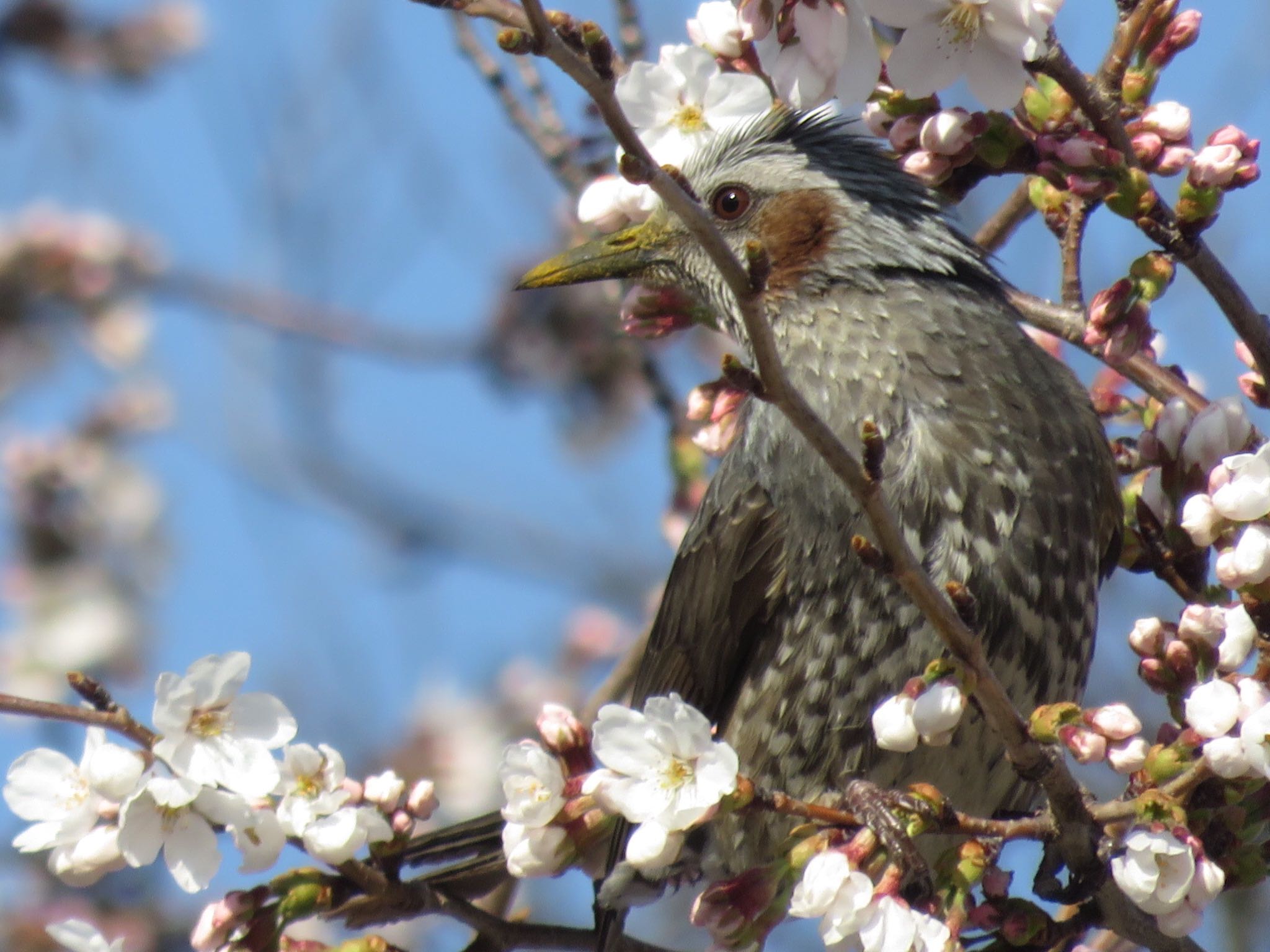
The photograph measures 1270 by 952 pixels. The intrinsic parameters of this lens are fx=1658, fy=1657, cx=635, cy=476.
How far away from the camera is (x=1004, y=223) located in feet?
11.8

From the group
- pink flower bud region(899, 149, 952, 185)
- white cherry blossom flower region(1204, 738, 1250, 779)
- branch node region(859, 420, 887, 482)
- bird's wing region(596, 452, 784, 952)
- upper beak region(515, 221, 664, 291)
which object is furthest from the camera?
upper beak region(515, 221, 664, 291)

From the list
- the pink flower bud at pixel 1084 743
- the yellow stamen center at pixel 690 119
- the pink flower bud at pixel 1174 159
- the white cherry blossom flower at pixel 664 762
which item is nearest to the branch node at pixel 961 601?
the pink flower bud at pixel 1084 743

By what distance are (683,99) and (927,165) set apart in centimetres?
49

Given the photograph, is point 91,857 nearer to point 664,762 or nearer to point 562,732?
point 562,732

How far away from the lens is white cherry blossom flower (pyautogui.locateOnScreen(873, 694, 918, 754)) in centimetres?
206

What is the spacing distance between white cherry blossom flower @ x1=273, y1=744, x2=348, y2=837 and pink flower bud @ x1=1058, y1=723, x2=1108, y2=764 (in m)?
0.99

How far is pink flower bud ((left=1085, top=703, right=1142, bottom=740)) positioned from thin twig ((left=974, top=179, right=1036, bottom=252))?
1623 millimetres

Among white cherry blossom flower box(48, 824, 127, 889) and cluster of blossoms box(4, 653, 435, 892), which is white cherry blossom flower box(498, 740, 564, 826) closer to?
cluster of blossoms box(4, 653, 435, 892)

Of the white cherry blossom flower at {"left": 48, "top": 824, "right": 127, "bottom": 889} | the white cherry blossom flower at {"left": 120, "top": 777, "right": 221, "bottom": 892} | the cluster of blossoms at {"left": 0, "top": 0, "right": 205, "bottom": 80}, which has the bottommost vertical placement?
the white cherry blossom flower at {"left": 48, "top": 824, "right": 127, "bottom": 889}

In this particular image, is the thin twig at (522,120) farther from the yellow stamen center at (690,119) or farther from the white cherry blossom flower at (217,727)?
the white cherry blossom flower at (217,727)

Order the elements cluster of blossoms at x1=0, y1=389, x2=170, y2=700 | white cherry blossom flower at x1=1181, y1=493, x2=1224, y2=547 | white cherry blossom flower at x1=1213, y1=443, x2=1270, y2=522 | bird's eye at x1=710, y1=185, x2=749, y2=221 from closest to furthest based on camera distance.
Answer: white cherry blossom flower at x1=1213, y1=443, x2=1270, y2=522, white cherry blossom flower at x1=1181, y1=493, x2=1224, y2=547, bird's eye at x1=710, y1=185, x2=749, y2=221, cluster of blossoms at x1=0, y1=389, x2=170, y2=700

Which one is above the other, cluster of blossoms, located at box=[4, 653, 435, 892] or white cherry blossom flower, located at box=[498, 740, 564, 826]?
white cherry blossom flower, located at box=[498, 740, 564, 826]

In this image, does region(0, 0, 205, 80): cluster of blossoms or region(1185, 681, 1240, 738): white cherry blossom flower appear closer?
region(1185, 681, 1240, 738): white cherry blossom flower

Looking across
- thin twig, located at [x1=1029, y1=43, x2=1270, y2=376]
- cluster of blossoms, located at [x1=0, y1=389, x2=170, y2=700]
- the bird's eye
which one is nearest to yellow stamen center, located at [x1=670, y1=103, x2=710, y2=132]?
thin twig, located at [x1=1029, y1=43, x2=1270, y2=376]
